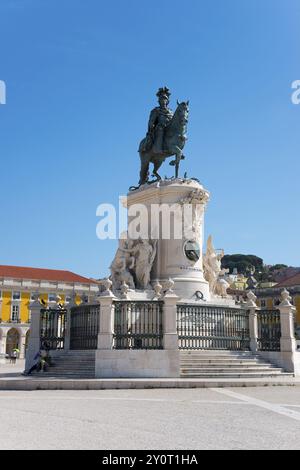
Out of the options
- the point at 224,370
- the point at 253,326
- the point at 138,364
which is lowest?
the point at 224,370

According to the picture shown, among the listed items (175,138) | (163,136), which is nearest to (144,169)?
(163,136)

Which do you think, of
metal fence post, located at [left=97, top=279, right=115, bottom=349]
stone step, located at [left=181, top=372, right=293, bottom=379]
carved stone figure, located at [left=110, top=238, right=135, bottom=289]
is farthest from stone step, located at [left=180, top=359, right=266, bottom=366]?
carved stone figure, located at [left=110, top=238, right=135, bottom=289]

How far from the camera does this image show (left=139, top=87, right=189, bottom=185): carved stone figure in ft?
72.5

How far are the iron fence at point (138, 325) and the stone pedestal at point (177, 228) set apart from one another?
2.96 meters

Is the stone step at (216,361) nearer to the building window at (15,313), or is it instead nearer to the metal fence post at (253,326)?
the metal fence post at (253,326)

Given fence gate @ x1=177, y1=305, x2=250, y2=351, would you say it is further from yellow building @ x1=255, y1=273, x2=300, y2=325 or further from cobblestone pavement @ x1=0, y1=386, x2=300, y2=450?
yellow building @ x1=255, y1=273, x2=300, y2=325

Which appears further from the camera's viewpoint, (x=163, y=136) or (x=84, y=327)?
(x=163, y=136)

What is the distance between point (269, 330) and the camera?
18922 mm

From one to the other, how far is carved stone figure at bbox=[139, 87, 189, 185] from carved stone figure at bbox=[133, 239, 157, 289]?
333 centimetres

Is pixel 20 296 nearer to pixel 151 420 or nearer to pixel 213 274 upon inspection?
pixel 213 274

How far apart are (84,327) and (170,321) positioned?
3.58m
